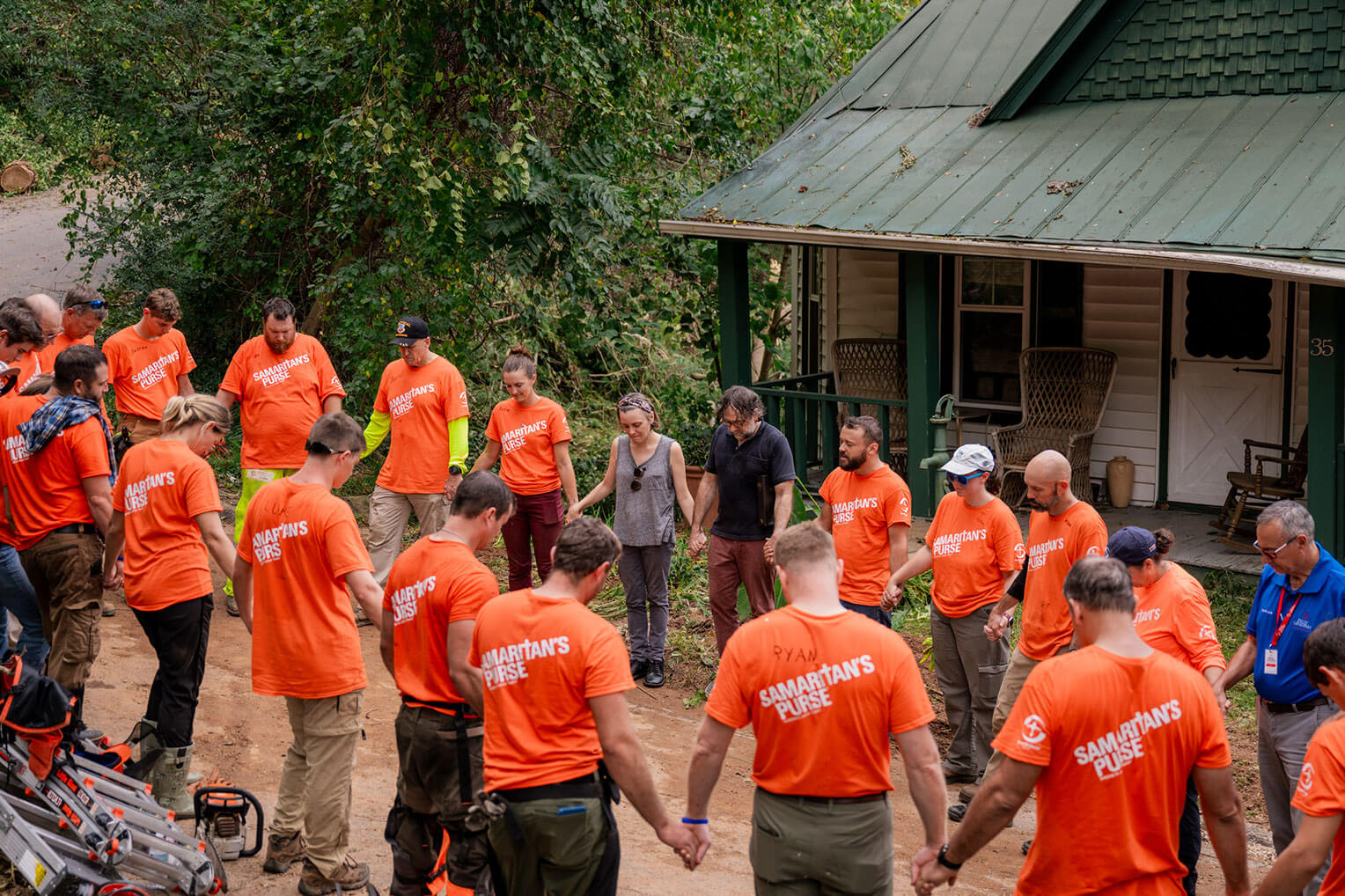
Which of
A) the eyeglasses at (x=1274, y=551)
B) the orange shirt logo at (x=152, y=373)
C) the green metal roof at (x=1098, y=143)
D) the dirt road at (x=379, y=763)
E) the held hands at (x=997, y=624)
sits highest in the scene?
the green metal roof at (x=1098, y=143)

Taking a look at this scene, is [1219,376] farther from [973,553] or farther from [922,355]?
[973,553]

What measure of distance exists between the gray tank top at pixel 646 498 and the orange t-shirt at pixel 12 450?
3.44 m

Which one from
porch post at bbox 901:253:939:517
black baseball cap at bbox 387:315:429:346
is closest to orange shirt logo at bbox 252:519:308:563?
black baseball cap at bbox 387:315:429:346

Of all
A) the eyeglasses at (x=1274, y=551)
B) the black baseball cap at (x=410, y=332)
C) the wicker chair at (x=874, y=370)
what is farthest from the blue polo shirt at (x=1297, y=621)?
the wicker chair at (x=874, y=370)

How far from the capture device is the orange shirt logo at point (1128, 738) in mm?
3723

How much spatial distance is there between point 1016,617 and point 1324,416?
8.50 feet

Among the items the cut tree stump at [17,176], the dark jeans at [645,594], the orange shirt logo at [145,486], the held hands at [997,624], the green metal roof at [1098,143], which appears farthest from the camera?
the cut tree stump at [17,176]

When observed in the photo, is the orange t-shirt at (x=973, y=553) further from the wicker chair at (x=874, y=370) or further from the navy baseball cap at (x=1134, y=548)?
the wicker chair at (x=874, y=370)

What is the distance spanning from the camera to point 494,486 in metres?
4.64

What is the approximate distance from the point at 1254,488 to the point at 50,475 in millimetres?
8513

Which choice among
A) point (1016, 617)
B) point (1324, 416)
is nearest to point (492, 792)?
point (1016, 617)

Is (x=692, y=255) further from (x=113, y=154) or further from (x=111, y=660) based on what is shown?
(x=111, y=660)

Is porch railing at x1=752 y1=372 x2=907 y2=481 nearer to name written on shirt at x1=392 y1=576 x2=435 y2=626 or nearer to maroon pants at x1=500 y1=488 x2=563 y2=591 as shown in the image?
maroon pants at x1=500 y1=488 x2=563 y2=591

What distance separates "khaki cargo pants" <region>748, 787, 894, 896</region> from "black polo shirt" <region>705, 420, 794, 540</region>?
149 inches
